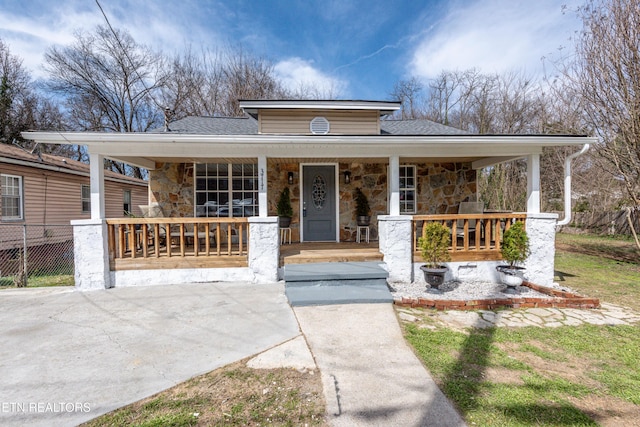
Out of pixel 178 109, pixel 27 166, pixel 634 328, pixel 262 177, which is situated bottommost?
pixel 634 328

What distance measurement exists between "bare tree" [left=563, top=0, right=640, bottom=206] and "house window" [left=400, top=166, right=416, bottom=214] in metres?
5.00

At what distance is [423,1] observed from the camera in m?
9.12

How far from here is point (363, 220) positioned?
22.8ft

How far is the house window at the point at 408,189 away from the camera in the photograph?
7.30 m

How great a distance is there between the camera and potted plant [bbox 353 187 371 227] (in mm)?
6953

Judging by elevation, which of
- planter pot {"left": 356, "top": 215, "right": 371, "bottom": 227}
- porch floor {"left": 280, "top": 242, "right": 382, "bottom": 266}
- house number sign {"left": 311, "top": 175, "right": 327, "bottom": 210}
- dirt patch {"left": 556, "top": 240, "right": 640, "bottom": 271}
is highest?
house number sign {"left": 311, "top": 175, "right": 327, "bottom": 210}

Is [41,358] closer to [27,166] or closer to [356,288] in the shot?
[356,288]

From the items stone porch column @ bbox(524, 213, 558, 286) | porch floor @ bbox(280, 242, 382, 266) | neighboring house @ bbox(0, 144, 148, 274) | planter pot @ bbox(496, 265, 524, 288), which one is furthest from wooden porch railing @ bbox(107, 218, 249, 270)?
stone porch column @ bbox(524, 213, 558, 286)

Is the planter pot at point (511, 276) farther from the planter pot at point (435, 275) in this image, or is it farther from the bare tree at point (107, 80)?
the bare tree at point (107, 80)

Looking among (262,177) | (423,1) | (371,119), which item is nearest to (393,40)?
(423,1)

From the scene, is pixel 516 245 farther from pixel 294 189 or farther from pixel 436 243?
pixel 294 189

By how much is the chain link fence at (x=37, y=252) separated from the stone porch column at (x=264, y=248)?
5397 millimetres

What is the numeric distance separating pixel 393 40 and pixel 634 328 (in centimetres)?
1305

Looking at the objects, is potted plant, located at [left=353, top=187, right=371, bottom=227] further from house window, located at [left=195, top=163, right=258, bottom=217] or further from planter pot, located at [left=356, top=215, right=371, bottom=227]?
house window, located at [left=195, top=163, right=258, bottom=217]
